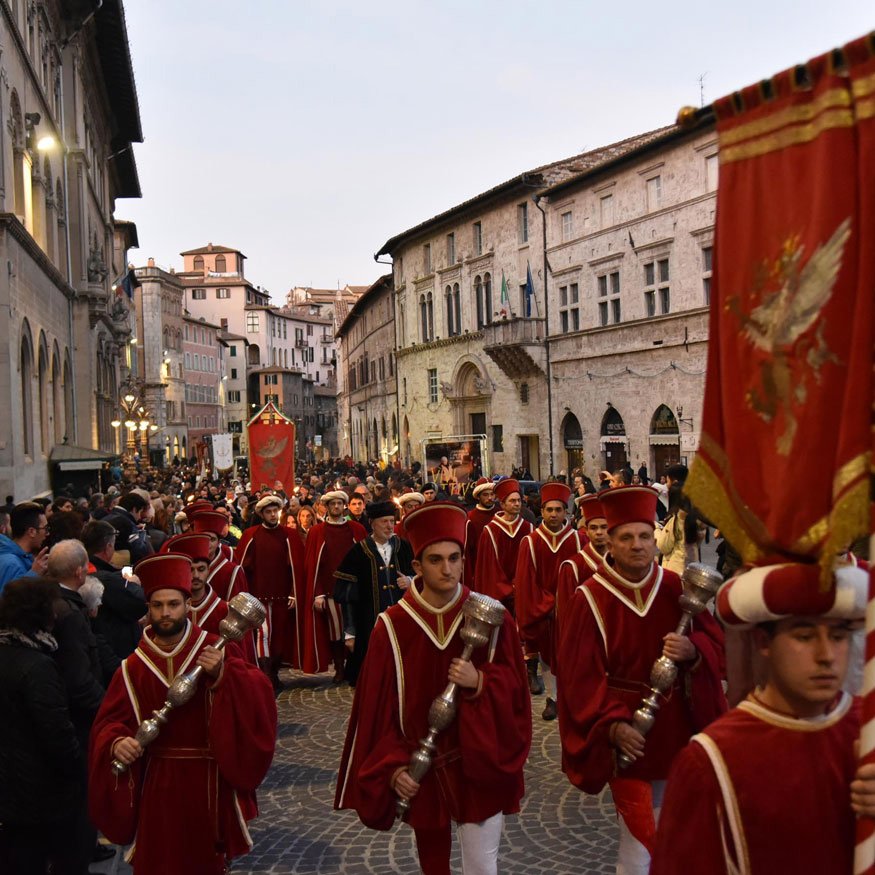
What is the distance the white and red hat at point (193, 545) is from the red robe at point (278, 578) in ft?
16.5

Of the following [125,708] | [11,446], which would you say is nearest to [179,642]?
[125,708]

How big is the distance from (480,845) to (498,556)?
6353 mm

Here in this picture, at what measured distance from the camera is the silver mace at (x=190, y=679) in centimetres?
452

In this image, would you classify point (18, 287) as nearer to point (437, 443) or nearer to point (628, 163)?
point (437, 443)

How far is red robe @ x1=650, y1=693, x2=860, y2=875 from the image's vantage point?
8.20ft

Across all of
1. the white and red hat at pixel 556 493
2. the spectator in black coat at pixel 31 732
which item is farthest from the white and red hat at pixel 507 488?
the spectator in black coat at pixel 31 732

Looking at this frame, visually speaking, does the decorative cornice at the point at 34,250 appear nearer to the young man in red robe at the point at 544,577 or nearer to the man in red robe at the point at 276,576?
the man in red robe at the point at 276,576

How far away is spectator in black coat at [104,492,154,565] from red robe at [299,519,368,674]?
71.9 inches

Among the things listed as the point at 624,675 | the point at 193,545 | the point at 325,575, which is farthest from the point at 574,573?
the point at 325,575

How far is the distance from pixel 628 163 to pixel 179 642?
3299 cm

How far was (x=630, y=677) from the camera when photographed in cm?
505

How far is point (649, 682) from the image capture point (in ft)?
16.5

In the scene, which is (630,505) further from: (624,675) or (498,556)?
(498,556)

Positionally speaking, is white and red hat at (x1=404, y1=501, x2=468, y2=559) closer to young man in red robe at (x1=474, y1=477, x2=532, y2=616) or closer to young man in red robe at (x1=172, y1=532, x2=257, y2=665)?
young man in red robe at (x1=172, y1=532, x2=257, y2=665)
